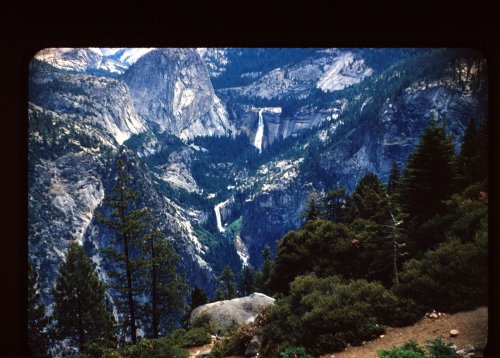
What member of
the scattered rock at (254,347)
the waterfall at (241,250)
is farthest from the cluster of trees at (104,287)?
the waterfall at (241,250)

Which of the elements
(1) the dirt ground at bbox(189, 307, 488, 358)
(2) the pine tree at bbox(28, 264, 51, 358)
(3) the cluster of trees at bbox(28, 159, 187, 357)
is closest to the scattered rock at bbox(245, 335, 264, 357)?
(1) the dirt ground at bbox(189, 307, 488, 358)

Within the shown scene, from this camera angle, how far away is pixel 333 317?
421 inches

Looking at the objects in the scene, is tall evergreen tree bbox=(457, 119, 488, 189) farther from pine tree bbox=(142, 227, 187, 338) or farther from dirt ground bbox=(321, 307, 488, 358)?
pine tree bbox=(142, 227, 187, 338)

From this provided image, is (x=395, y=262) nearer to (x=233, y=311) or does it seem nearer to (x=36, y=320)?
(x=233, y=311)

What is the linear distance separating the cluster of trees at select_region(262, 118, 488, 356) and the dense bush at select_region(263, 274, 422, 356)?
2 centimetres

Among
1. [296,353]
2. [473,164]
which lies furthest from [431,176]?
[296,353]

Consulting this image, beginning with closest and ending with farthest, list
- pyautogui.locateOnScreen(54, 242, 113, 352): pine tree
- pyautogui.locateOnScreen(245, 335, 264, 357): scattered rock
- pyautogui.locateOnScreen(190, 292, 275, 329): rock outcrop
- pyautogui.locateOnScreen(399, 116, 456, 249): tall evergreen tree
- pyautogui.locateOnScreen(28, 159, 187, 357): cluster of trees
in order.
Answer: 1. pyautogui.locateOnScreen(245, 335, 264, 357): scattered rock
2. pyautogui.locateOnScreen(399, 116, 456, 249): tall evergreen tree
3. pyautogui.locateOnScreen(190, 292, 275, 329): rock outcrop
4. pyautogui.locateOnScreen(28, 159, 187, 357): cluster of trees
5. pyautogui.locateOnScreen(54, 242, 113, 352): pine tree

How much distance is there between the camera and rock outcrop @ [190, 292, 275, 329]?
69.3 ft

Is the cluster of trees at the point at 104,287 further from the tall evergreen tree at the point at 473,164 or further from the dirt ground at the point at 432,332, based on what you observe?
the tall evergreen tree at the point at 473,164

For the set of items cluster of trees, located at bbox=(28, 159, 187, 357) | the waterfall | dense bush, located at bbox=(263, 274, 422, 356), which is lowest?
dense bush, located at bbox=(263, 274, 422, 356)

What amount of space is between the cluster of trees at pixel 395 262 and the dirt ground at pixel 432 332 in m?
0.23

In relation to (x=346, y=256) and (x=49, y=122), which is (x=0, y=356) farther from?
(x=49, y=122)

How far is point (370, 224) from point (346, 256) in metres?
1.45
